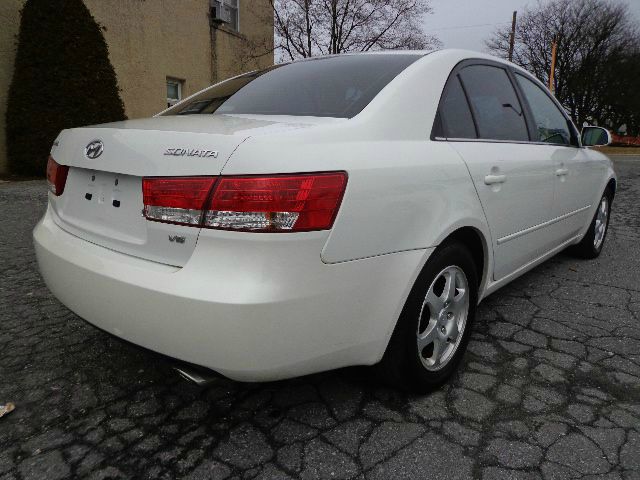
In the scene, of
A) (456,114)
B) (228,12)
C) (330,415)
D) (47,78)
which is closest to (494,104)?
(456,114)

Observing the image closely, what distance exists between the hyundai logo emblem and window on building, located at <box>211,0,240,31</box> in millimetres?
13823

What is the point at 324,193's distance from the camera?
5.38 feet

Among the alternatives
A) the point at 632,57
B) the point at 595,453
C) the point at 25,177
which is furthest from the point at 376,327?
the point at 632,57

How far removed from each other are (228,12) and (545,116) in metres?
14.1

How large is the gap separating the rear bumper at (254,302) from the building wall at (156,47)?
1066cm

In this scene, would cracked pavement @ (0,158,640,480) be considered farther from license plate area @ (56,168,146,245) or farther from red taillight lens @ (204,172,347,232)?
red taillight lens @ (204,172,347,232)

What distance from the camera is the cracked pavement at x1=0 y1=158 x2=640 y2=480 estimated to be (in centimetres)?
183

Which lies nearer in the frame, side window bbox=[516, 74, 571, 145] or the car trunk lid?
the car trunk lid

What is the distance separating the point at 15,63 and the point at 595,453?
11693 mm

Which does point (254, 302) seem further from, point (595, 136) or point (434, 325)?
point (595, 136)

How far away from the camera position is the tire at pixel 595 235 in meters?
4.43

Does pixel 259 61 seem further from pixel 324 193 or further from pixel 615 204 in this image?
pixel 324 193

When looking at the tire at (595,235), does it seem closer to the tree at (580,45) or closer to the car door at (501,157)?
the car door at (501,157)

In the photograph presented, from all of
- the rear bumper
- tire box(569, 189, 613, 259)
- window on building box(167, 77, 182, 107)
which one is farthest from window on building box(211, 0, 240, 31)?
the rear bumper
